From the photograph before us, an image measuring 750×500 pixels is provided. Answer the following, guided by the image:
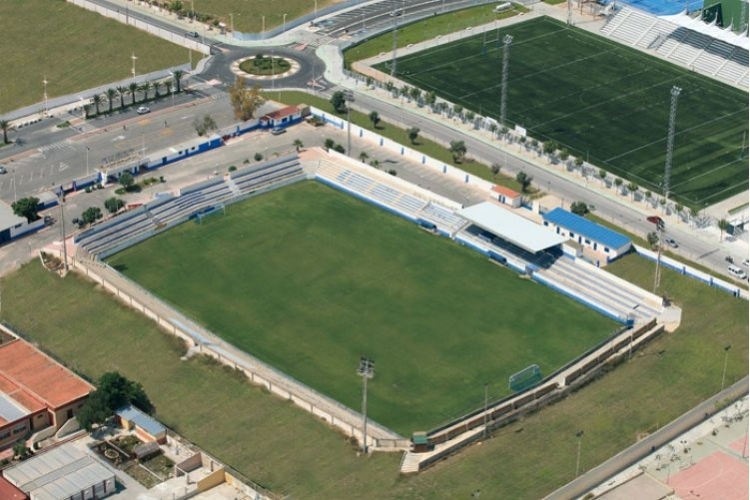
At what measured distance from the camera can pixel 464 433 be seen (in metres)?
167

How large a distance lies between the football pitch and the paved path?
15.5 m

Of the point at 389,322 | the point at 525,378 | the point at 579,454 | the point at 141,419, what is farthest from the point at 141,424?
the point at 579,454

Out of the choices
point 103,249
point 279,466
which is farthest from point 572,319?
point 103,249

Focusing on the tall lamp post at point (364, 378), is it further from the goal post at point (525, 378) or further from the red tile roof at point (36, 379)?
the red tile roof at point (36, 379)

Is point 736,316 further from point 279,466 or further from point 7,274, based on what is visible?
Result: point 7,274

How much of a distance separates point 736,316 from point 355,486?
58.0m

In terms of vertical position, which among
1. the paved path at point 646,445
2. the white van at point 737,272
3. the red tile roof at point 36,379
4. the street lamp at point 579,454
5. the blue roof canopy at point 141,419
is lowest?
the paved path at point 646,445

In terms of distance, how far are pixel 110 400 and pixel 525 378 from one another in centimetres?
4631

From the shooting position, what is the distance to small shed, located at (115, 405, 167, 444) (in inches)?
6555

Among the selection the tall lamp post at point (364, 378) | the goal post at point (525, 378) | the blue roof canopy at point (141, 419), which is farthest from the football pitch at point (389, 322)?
the blue roof canopy at point (141, 419)

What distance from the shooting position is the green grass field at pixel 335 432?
161m

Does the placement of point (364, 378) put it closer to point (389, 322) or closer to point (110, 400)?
point (389, 322)

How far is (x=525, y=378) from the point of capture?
17600 centimetres

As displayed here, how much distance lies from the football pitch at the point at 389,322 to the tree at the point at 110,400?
50.9 feet
